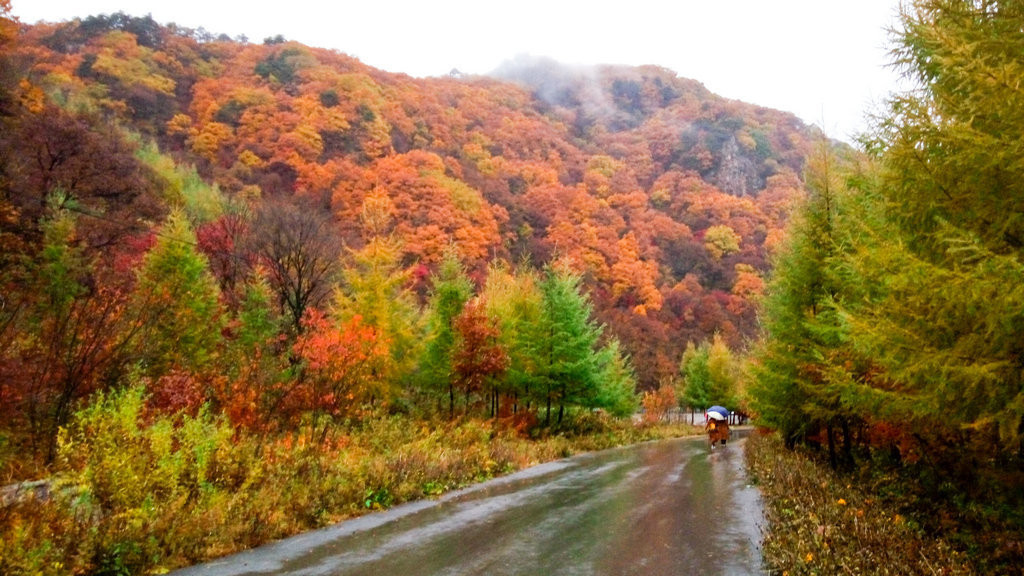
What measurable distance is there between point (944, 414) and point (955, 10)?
4583mm

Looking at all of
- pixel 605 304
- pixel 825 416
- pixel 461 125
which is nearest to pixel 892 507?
pixel 825 416

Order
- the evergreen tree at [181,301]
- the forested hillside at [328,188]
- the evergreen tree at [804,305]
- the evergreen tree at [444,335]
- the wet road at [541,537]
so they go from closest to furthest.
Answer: the wet road at [541,537]
the evergreen tree at [804,305]
the evergreen tree at [181,301]
the evergreen tree at [444,335]
the forested hillside at [328,188]

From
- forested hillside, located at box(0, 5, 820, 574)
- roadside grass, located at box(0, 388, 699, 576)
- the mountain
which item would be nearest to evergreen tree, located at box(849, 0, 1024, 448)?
roadside grass, located at box(0, 388, 699, 576)

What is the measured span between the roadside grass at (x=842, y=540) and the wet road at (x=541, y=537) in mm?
483

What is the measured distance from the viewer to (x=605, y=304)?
223ft

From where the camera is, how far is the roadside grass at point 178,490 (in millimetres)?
6785

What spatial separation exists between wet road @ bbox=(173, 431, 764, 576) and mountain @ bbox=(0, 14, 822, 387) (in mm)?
10458

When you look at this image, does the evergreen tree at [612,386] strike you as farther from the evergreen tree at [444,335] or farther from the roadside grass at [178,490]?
the roadside grass at [178,490]

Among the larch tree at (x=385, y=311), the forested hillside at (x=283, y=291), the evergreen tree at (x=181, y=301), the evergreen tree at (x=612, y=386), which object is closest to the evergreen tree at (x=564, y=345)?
the forested hillside at (x=283, y=291)

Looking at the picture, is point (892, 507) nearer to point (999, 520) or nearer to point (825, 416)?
point (999, 520)

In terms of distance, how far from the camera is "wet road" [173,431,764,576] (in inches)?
292

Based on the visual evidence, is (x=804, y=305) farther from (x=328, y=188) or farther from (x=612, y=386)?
(x=328, y=188)

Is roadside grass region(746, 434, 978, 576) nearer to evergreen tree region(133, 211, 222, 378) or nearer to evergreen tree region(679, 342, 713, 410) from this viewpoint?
evergreen tree region(133, 211, 222, 378)

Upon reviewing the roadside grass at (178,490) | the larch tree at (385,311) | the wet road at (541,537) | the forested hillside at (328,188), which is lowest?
the wet road at (541,537)
